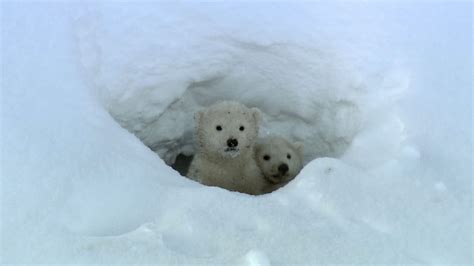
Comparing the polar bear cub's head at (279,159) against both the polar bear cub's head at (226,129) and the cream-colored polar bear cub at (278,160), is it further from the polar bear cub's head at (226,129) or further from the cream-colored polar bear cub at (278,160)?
the polar bear cub's head at (226,129)

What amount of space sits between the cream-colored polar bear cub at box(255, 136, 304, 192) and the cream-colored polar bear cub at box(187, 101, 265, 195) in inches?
2.9

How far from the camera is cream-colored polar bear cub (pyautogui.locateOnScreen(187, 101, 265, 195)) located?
3.35 m

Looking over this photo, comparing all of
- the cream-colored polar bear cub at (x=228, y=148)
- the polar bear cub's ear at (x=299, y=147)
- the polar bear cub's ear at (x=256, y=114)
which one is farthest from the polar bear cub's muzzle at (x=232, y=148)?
the polar bear cub's ear at (x=299, y=147)

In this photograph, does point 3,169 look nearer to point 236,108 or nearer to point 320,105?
point 236,108

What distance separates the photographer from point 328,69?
3.44 meters

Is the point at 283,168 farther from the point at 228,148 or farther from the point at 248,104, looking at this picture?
the point at 248,104

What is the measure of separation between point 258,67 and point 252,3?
0.41m

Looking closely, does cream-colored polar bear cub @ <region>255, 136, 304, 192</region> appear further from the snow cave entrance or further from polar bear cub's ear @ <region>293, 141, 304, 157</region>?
the snow cave entrance

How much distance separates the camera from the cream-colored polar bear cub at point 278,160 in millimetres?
3546

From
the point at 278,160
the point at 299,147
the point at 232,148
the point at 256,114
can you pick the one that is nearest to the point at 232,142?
the point at 232,148

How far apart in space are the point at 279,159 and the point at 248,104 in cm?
54

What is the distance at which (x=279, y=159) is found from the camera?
3.58 metres

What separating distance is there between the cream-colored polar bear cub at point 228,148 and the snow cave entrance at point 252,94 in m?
0.34

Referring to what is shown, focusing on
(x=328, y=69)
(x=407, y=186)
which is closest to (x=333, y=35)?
(x=328, y=69)
